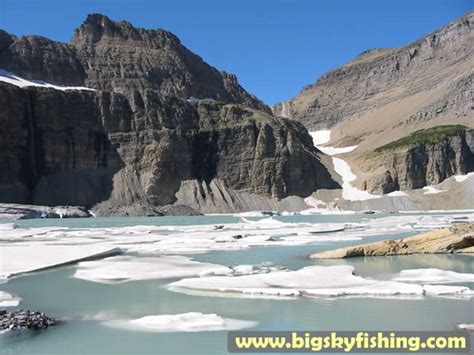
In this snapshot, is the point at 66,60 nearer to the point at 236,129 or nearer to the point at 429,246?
the point at 236,129

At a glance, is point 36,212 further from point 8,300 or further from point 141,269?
point 8,300

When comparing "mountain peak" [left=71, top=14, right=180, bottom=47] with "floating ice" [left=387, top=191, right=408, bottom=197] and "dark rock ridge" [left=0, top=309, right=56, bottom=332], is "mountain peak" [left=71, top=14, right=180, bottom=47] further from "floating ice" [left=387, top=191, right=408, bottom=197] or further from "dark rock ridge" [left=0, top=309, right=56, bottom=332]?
"dark rock ridge" [left=0, top=309, right=56, bottom=332]

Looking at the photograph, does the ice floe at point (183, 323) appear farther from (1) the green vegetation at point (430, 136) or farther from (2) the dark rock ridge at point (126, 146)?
(1) the green vegetation at point (430, 136)

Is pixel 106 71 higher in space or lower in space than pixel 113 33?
lower

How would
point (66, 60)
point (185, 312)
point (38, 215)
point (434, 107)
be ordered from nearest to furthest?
point (185, 312) < point (38, 215) < point (66, 60) < point (434, 107)

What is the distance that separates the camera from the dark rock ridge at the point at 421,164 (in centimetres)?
13438

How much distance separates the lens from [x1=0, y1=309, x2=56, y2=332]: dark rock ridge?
12906 millimetres

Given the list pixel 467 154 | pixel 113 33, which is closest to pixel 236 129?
pixel 467 154

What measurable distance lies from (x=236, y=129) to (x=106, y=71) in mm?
49718

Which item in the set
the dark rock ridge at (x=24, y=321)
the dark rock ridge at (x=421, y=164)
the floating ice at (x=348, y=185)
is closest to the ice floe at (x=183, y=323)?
the dark rock ridge at (x=24, y=321)

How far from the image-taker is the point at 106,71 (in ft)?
522

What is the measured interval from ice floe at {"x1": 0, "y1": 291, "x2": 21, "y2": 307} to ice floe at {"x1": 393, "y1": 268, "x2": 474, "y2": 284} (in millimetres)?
12674

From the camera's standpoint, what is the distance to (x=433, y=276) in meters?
19.6

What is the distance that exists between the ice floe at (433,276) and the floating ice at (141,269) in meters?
6.84
